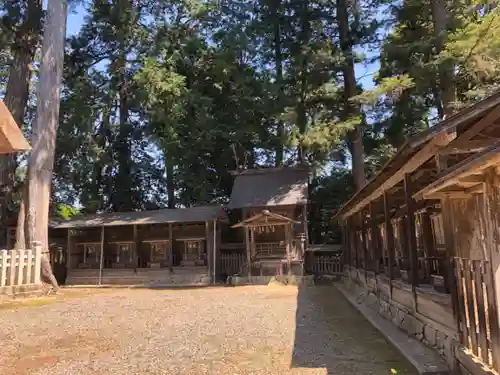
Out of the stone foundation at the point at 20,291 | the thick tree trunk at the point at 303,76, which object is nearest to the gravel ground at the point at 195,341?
the stone foundation at the point at 20,291

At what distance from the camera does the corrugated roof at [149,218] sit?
19828 mm

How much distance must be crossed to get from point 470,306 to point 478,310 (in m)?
0.35

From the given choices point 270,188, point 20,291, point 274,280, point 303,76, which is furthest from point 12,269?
point 303,76

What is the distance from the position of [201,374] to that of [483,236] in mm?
3270

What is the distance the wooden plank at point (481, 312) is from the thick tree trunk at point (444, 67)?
39.8 feet

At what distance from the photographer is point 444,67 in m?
14.7

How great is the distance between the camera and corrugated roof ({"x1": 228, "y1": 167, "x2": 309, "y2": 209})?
1992 cm

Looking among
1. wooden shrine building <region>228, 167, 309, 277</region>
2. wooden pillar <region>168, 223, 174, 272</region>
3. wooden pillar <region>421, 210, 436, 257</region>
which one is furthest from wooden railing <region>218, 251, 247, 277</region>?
wooden pillar <region>421, 210, 436, 257</region>

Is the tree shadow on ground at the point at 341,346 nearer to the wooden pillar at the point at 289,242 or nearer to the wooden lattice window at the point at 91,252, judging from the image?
the wooden pillar at the point at 289,242

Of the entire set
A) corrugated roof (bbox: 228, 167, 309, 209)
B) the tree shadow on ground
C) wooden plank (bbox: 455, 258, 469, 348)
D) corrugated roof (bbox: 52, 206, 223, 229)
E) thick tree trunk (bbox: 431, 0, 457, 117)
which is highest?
thick tree trunk (bbox: 431, 0, 457, 117)

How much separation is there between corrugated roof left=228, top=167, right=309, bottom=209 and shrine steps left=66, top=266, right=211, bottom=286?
3.51 meters

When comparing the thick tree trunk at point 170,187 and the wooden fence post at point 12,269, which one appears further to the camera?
the thick tree trunk at point 170,187

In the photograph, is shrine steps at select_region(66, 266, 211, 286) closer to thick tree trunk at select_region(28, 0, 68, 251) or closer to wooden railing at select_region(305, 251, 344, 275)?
thick tree trunk at select_region(28, 0, 68, 251)

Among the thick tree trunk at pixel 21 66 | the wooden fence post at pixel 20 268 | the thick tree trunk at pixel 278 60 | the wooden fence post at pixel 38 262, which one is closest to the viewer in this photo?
the wooden fence post at pixel 20 268
